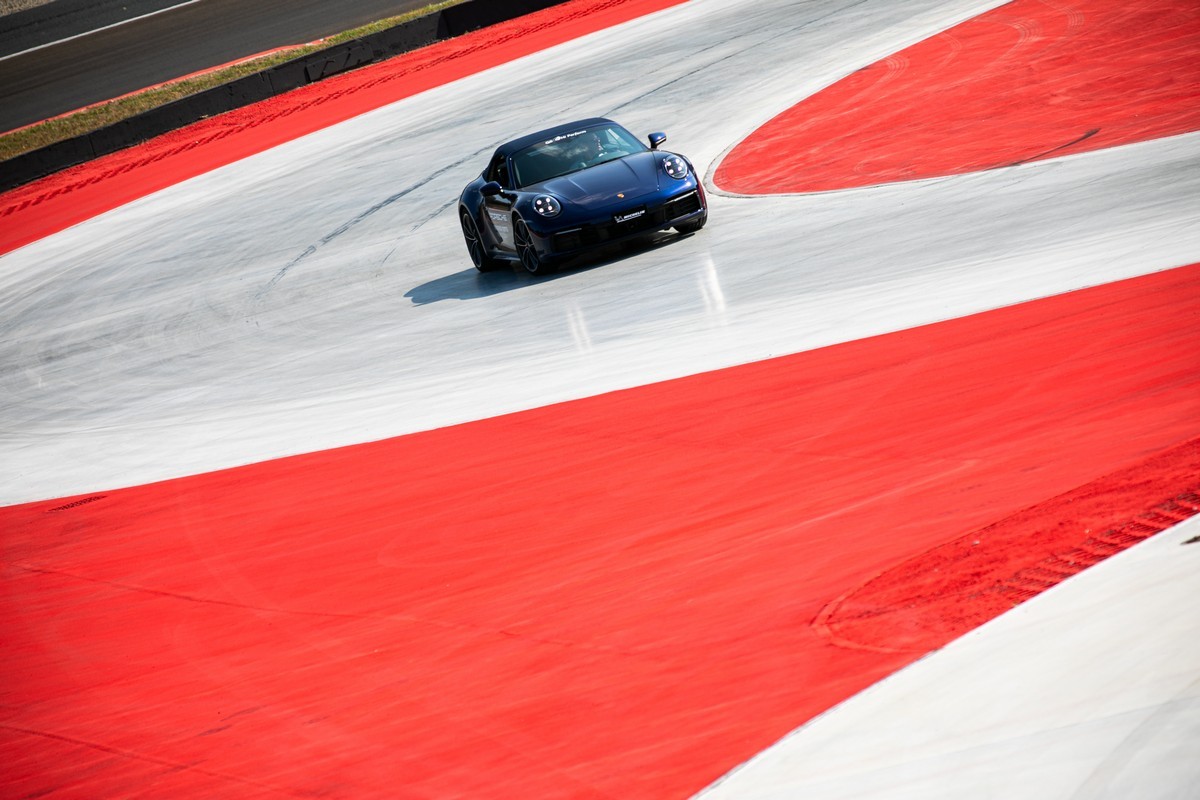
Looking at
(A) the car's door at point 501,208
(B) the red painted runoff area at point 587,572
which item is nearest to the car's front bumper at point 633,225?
(A) the car's door at point 501,208

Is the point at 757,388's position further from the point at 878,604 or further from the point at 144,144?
the point at 144,144

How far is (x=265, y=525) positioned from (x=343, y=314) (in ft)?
20.6

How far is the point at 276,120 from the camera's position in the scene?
2995cm

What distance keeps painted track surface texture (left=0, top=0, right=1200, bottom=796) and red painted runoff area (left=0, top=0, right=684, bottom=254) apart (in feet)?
42.5

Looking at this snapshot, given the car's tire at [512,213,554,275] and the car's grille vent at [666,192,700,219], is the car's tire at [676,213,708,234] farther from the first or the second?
the car's tire at [512,213,554,275]

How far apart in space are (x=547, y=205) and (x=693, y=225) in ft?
5.26

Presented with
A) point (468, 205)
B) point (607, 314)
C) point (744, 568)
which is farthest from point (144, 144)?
point (744, 568)

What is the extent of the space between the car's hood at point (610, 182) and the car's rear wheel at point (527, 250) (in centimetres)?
50

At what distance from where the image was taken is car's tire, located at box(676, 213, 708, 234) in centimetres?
1306

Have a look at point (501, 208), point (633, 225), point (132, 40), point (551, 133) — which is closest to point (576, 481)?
point (633, 225)

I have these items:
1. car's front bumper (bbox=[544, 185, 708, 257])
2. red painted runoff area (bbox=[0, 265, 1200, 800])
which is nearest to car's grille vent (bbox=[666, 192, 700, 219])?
car's front bumper (bbox=[544, 185, 708, 257])

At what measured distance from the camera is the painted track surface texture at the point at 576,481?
513cm

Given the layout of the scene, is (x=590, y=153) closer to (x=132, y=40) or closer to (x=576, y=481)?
(x=576, y=481)

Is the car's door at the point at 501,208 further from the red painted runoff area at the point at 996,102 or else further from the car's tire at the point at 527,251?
the red painted runoff area at the point at 996,102
